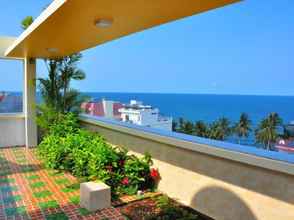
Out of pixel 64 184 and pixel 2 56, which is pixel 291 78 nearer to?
pixel 64 184

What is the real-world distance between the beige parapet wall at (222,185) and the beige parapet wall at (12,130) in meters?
4.46

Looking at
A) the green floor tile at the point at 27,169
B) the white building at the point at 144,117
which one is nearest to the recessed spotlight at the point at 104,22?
the white building at the point at 144,117

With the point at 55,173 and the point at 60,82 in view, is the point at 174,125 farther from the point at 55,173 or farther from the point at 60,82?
the point at 60,82

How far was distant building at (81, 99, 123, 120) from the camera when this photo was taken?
602 centimetres

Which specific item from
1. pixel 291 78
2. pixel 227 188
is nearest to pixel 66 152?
pixel 227 188

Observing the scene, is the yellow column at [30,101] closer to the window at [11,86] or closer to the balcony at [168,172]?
the window at [11,86]

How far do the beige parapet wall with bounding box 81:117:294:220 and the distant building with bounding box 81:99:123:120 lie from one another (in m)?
1.71

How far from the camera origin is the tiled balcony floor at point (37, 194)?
10.7 ft

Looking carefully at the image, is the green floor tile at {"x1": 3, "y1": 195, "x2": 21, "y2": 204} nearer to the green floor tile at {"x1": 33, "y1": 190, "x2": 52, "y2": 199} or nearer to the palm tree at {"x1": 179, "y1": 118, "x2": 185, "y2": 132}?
the green floor tile at {"x1": 33, "y1": 190, "x2": 52, "y2": 199}

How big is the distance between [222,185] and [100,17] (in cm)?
254

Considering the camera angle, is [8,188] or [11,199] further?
[8,188]

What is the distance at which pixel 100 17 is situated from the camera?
328cm

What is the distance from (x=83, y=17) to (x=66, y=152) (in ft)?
9.40

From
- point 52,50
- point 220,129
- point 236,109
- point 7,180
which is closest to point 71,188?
point 7,180
